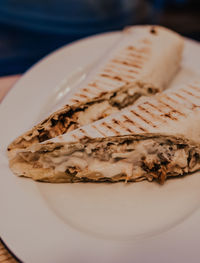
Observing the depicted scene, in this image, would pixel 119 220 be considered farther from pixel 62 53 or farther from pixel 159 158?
pixel 62 53

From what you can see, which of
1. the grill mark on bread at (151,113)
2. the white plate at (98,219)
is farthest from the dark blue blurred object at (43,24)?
the grill mark on bread at (151,113)

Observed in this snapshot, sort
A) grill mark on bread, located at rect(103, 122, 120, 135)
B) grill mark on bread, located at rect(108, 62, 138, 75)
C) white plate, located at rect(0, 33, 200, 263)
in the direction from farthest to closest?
grill mark on bread, located at rect(108, 62, 138, 75)
grill mark on bread, located at rect(103, 122, 120, 135)
white plate, located at rect(0, 33, 200, 263)

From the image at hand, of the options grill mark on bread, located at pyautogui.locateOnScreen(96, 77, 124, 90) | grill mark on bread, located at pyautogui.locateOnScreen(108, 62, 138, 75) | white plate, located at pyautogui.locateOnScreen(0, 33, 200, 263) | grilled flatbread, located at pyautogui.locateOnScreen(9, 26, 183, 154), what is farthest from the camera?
grill mark on bread, located at pyautogui.locateOnScreen(108, 62, 138, 75)

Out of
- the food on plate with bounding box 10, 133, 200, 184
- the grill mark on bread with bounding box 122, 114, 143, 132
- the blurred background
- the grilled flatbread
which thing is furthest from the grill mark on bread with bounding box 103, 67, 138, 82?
the blurred background

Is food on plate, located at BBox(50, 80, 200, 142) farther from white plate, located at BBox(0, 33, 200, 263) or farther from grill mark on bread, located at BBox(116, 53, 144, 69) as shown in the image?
grill mark on bread, located at BBox(116, 53, 144, 69)

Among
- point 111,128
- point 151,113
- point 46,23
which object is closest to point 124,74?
point 151,113

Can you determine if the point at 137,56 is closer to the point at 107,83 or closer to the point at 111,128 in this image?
the point at 107,83
